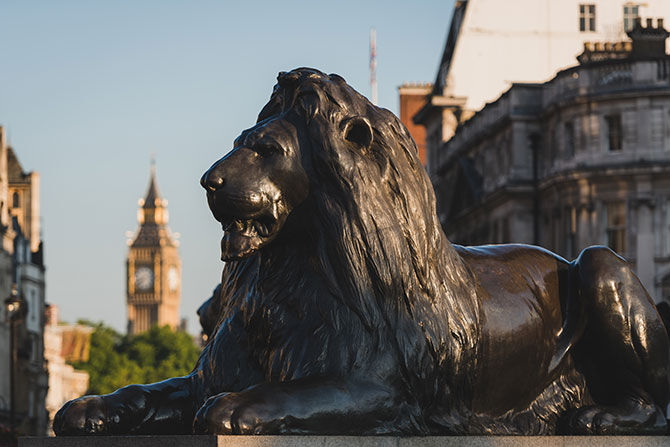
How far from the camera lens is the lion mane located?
590cm

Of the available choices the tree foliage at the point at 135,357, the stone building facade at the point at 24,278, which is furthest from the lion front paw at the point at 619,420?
the tree foliage at the point at 135,357

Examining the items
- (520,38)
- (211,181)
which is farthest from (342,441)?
(520,38)

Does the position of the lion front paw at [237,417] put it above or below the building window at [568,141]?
below

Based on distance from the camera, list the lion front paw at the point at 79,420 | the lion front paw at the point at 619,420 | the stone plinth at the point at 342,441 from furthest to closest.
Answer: the lion front paw at the point at 619,420 < the lion front paw at the point at 79,420 < the stone plinth at the point at 342,441

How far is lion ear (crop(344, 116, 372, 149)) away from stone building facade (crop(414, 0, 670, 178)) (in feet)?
215

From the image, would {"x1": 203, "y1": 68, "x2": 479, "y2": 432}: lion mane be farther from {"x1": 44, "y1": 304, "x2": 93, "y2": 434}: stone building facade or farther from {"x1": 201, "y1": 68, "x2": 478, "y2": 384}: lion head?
{"x1": 44, "y1": 304, "x2": 93, "y2": 434}: stone building facade

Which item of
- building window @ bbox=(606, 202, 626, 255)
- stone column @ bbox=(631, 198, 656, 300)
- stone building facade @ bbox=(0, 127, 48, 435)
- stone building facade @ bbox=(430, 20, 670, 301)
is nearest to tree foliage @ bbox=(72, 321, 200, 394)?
stone building facade @ bbox=(0, 127, 48, 435)

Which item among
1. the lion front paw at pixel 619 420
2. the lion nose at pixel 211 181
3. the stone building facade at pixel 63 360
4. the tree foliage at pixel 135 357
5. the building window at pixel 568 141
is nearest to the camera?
the lion nose at pixel 211 181

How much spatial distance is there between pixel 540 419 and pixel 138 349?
146671 mm

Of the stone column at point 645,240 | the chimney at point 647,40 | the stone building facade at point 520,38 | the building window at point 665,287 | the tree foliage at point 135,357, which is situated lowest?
the tree foliage at point 135,357

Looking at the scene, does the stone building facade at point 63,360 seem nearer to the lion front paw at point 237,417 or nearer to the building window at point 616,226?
the building window at point 616,226

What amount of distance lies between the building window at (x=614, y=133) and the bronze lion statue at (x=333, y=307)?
52277 mm

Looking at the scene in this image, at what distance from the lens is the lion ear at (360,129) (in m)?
5.98

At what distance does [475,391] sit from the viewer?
630cm
